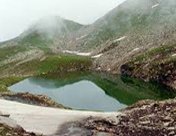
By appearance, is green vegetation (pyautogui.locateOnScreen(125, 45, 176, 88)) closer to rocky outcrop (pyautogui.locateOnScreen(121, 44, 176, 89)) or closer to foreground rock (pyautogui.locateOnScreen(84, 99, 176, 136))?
rocky outcrop (pyautogui.locateOnScreen(121, 44, 176, 89))

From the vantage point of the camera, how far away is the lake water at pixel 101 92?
118m

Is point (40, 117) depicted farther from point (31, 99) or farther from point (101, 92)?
point (101, 92)

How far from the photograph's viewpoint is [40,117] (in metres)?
64.3

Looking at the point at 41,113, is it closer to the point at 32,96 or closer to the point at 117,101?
the point at 32,96

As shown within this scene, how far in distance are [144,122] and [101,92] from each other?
8579 cm

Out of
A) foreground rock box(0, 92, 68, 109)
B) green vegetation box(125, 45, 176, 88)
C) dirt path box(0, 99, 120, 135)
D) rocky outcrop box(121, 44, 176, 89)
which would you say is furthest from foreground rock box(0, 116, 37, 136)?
green vegetation box(125, 45, 176, 88)

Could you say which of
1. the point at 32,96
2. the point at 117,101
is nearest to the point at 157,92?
the point at 117,101

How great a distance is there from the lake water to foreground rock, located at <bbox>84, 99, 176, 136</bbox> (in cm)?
4120

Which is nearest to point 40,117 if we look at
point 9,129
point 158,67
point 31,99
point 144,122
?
point 144,122

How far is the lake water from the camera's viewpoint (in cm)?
11838

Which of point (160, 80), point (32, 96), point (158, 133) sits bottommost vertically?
point (158, 133)

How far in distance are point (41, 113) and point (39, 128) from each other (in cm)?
900

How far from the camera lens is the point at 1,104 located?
242 ft

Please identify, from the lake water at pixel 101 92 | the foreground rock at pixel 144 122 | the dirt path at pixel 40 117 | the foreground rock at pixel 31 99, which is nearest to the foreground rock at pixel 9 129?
the dirt path at pixel 40 117
